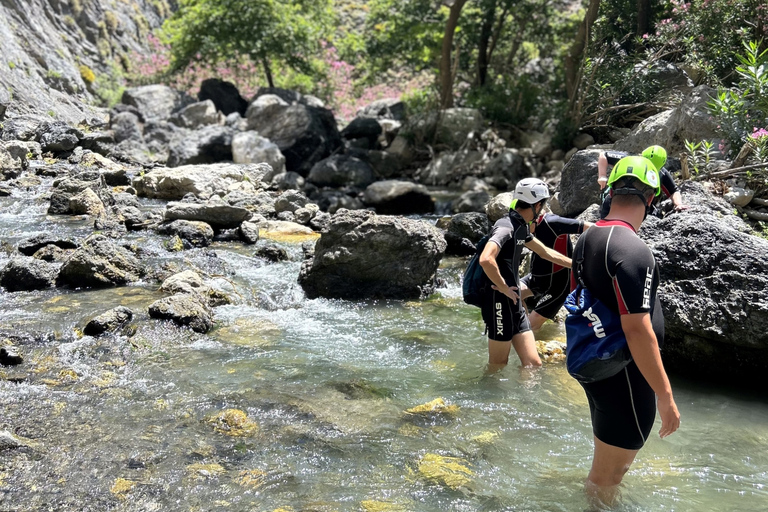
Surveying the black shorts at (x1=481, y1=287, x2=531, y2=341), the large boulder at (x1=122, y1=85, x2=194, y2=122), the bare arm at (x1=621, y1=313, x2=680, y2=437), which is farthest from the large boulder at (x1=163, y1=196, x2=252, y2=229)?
the large boulder at (x1=122, y1=85, x2=194, y2=122)

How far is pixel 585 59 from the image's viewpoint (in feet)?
51.5

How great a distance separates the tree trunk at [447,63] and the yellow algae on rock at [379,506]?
1870 cm

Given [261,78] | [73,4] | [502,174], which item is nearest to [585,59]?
[502,174]

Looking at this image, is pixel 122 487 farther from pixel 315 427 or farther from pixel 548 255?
pixel 548 255

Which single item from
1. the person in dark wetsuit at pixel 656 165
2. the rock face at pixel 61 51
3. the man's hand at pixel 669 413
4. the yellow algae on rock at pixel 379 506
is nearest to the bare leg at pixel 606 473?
the man's hand at pixel 669 413

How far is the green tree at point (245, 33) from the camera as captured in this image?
24109 millimetres

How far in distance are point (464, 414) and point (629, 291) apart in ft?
8.52

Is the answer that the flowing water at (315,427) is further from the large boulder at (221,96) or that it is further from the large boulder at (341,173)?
the large boulder at (221,96)

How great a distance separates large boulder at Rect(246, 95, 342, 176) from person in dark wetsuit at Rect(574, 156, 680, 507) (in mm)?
17220

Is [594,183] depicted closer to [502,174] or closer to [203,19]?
[502,174]

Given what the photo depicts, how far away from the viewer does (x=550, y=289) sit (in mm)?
6180

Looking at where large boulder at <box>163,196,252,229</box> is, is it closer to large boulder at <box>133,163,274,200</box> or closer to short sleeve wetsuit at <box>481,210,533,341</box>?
large boulder at <box>133,163,274,200</box>

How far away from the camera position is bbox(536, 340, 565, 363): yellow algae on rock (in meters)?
6.26

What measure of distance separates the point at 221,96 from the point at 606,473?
78.5ft
